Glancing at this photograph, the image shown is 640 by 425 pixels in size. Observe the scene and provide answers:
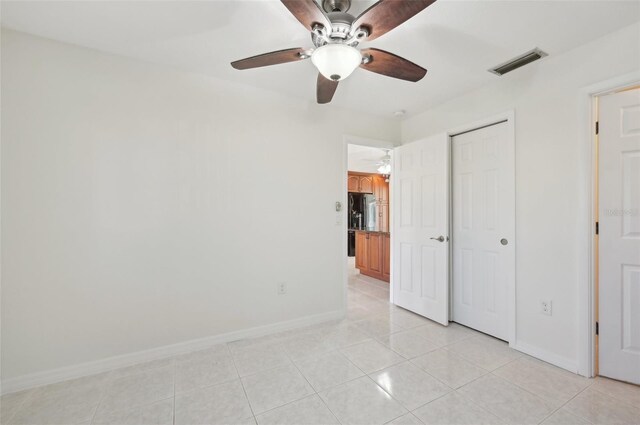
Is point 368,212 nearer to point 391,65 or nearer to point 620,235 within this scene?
point 620,235

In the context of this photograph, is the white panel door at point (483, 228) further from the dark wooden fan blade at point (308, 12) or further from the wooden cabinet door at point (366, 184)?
the wooden cabinet door at point (366, 184)

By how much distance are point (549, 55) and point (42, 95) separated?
381 cm

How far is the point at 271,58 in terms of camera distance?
169 cm

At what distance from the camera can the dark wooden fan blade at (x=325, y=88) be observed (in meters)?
1.94

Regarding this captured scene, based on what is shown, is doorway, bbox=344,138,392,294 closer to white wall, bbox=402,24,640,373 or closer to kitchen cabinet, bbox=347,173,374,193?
kitchen cabinet, bbox=347,173,374,193

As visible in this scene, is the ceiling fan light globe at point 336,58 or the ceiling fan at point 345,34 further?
the ceiling fan light globe at point 336,58

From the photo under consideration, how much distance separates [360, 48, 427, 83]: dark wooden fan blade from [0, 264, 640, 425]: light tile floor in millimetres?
2132

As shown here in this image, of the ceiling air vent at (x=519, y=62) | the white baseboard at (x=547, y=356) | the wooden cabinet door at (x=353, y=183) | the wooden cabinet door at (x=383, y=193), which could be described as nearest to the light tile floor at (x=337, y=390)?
the white baseboard at (x=547, y=356)

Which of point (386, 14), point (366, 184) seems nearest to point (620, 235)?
point (386, 14)

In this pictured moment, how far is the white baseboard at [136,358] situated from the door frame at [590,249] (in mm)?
2223

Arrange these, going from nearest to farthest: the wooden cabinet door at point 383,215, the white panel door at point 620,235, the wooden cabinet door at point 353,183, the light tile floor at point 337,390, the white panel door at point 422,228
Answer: the light tile floor at point 337,390, the white panel door at point 620,235, the white panel door at point 422,228, the wooden cabinet door at point 353,183, the wooden cabinet door at point 383,215

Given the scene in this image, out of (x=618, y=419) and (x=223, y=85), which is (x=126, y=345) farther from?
(x=618, y=419)

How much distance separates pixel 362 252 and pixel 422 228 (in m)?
2.26

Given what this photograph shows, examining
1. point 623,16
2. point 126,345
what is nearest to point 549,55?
point 623,16
